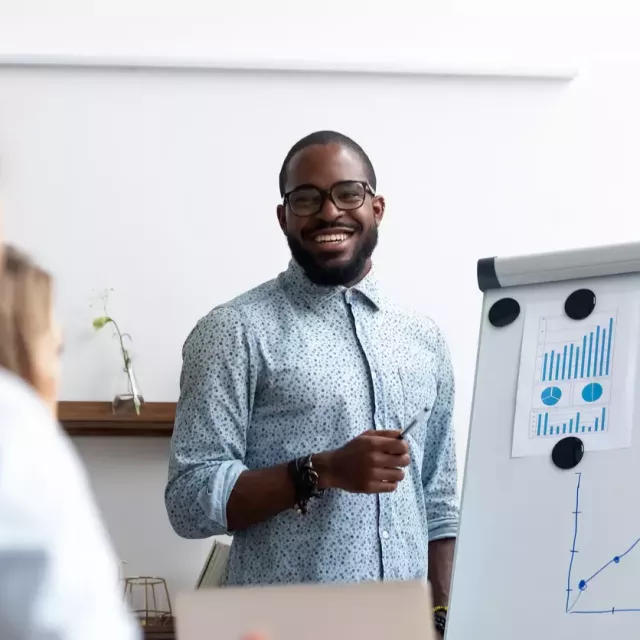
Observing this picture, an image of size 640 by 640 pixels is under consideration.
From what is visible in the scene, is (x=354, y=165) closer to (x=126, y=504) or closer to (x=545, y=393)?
(x=545, y=393)

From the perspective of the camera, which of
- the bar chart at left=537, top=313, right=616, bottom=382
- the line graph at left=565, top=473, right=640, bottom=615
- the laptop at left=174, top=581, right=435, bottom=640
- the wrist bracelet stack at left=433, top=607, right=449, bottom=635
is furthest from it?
the wrist bracelet stack at left=433, top=607, right=449, bottom=635

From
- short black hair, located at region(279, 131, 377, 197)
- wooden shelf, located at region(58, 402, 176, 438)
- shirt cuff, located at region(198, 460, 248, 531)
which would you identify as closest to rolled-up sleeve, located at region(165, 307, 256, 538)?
shirt cuff, located at region(198, 460, 248, 531)

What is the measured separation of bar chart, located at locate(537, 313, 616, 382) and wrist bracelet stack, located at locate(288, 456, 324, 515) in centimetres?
37

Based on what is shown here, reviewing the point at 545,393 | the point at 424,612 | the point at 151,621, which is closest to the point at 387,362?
the point at 545,393

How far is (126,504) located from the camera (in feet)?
7.67

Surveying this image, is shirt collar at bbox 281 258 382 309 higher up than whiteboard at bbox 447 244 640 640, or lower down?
higher up

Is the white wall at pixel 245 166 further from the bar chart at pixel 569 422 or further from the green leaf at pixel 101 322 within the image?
the bar chart at pixel 569 422

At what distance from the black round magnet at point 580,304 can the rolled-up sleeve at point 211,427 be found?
515mm

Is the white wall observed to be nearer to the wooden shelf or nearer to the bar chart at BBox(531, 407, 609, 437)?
the wooden shelf

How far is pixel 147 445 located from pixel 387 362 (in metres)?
0.92

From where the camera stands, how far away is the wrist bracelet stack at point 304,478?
4.77ft

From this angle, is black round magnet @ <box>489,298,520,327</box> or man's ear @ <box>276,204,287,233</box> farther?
man's ear @ <box>276,204,287,233</box>

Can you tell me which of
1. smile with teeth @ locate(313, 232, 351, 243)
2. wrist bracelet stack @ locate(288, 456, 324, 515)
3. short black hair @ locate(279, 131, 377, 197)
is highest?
short black hair @ locate(279, 131, 377, 197)

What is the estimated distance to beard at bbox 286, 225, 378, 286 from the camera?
167 centimetres
